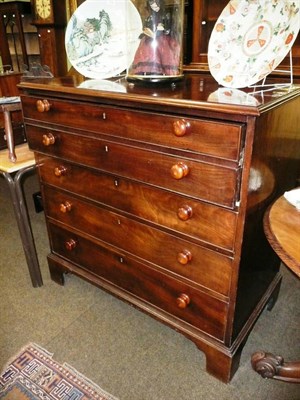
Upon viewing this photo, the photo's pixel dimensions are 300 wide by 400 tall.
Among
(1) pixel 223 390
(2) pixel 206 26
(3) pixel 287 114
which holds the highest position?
(2) pixel 206 26

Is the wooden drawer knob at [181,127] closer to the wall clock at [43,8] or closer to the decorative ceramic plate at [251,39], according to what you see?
the decorative ceramic plate at [251,39]

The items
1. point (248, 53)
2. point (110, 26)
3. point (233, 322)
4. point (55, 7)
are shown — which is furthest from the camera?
point (55, 7)

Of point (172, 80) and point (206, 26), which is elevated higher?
point (206, 26)

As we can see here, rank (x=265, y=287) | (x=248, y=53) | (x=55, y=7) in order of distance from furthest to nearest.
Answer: (x=55, y=7) < (x=265, y=287) < (x=248, y=53)

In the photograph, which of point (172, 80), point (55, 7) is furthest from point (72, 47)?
point (55, 7)

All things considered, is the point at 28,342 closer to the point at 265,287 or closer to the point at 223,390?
the point at 223,390

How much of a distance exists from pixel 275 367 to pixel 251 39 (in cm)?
106

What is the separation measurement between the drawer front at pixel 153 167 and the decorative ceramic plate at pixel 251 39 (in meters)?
0.31

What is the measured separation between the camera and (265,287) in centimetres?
133

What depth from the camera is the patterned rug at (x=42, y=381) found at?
1176 mm

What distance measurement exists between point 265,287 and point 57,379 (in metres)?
0.90

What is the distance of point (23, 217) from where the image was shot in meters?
1.50

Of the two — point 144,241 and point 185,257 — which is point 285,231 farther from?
point 144,241

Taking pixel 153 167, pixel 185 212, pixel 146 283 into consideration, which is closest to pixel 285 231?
pixel 185 212
